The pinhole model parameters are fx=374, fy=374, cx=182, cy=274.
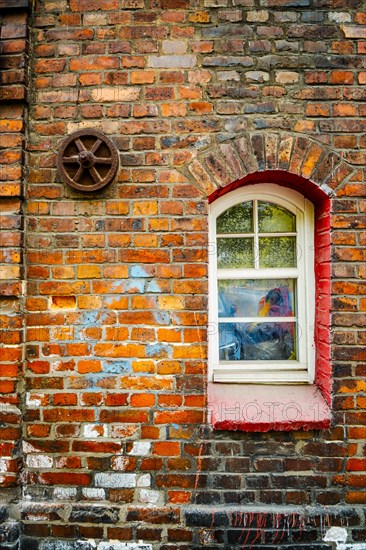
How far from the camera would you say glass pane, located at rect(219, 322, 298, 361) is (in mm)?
2438

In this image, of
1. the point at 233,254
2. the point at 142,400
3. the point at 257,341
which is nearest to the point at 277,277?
the point at 233,254

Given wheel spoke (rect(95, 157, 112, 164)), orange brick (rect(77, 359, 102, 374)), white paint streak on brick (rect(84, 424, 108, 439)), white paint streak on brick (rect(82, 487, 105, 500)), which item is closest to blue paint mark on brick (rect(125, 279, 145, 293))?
orange brick (rect(77, 359, 102, 374))

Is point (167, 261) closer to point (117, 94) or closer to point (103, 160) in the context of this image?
point (103, 160)

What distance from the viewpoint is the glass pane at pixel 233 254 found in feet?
8.02

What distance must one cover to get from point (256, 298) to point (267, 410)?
0.69 m

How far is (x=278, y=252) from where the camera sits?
8.02 ft

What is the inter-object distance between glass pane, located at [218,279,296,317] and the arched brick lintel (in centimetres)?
62

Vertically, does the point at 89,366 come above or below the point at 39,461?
above

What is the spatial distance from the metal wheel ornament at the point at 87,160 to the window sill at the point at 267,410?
4.69ft

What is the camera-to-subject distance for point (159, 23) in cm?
223

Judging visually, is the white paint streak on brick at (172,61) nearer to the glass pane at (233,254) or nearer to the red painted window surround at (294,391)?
the red painted window surround at (294,391)

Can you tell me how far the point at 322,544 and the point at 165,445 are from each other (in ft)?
3.32

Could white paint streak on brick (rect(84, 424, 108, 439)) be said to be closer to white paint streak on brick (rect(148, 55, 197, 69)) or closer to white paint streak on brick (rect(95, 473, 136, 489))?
white paint streak on brick (rect(95, 473, 136, 489))

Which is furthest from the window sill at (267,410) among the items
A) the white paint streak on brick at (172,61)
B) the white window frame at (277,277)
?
the white paint streak on brick at (172,61)
